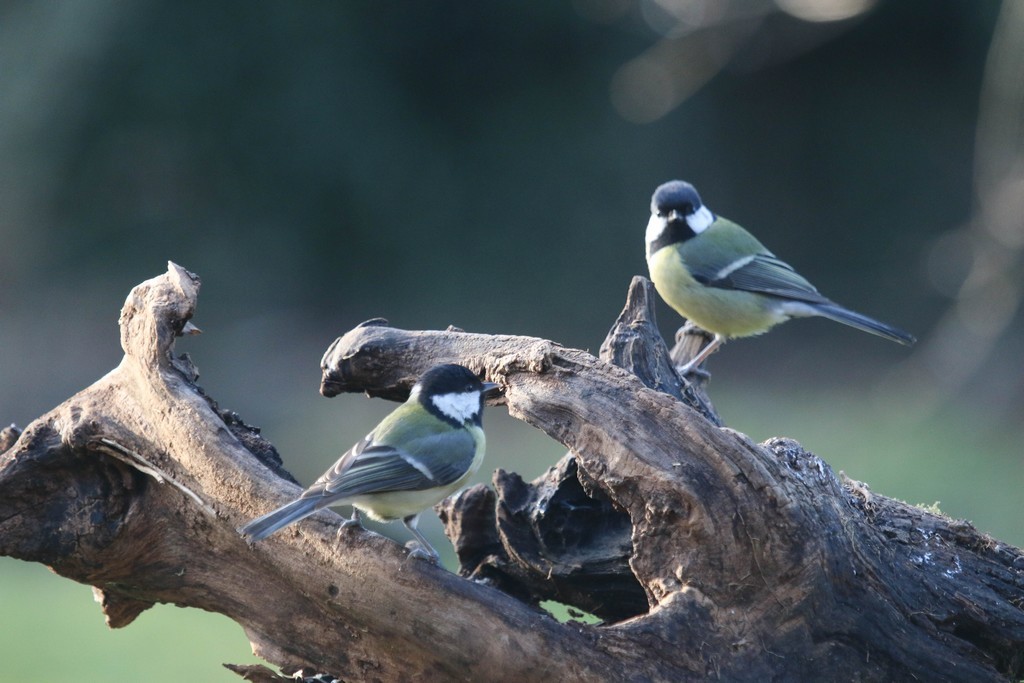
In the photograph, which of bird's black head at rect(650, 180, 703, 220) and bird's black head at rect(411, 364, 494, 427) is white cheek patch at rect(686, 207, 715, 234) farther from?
bird's black head at rect(411, 364, 494, 427)

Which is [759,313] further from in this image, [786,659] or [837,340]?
[837,340]

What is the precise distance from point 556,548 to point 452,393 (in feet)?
1.59

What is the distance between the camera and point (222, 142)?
9469 millimetres

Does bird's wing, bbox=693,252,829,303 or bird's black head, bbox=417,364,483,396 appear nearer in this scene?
bird's black head, bbox=417,364,483,396

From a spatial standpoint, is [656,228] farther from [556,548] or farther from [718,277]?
[556,548]

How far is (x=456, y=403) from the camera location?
9.15ft

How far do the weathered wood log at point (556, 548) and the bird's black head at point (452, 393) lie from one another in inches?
2.9

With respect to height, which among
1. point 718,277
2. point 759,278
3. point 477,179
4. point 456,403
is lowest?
point 456,403

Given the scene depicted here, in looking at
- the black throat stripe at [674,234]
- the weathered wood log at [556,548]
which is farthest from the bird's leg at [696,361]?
the weathered wood log at [556,548]

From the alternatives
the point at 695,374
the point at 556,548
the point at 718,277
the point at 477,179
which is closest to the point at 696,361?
the point at 695,374

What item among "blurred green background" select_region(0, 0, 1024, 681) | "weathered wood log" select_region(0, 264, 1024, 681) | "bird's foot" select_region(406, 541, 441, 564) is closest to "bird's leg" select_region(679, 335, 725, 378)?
"weathered wood log" select_region(0, 264, 1024, 681)

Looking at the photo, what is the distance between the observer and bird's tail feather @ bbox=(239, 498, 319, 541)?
90.0 inches

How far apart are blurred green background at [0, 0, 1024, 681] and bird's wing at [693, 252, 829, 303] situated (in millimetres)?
2762

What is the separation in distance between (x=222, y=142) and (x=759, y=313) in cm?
632
